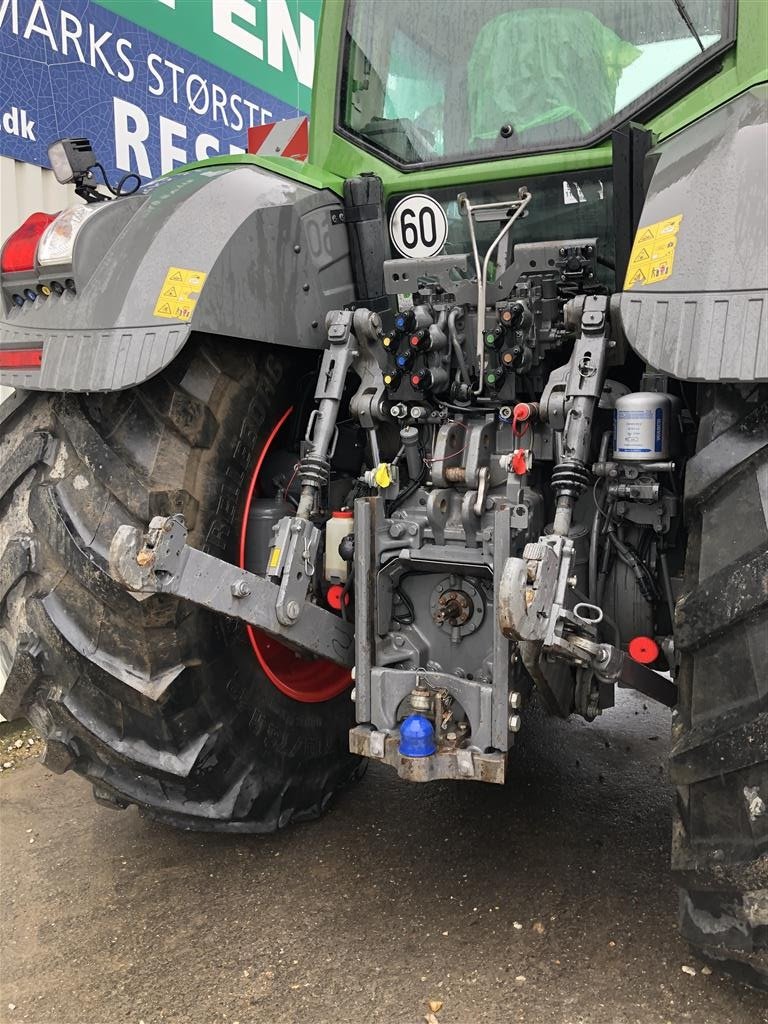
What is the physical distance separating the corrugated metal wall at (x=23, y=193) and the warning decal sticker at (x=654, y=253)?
110 inches

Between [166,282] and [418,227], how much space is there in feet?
2.79

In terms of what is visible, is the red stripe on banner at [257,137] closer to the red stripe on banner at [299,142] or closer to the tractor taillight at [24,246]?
the red stripe on banner at [299,142]

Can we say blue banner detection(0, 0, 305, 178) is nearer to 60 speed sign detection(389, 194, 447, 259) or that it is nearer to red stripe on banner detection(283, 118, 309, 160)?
red stripe on banner detection(283, 118, 309, 160)

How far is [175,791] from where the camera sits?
2473 millimetres

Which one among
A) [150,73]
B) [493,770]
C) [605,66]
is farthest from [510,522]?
[150,73]

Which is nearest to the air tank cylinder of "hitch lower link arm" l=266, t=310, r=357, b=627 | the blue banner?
"hitch lower link arm" l=266, t=310, r=357, b=627

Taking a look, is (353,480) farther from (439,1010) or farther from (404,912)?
(439,1010)

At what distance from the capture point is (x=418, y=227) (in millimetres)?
2689

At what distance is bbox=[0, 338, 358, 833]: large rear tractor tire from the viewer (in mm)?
2215

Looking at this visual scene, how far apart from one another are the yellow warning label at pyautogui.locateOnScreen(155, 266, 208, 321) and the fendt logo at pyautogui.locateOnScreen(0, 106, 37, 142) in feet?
6.88

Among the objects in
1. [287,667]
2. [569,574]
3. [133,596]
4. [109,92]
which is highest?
[109,92]

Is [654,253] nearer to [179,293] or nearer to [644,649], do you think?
[644,649]

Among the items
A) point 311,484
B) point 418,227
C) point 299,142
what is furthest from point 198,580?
point 299,142

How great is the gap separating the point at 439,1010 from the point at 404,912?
397 mm
